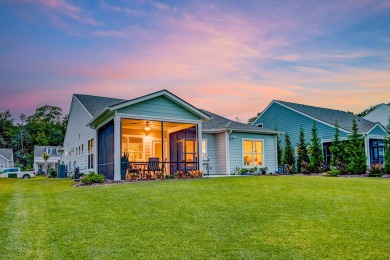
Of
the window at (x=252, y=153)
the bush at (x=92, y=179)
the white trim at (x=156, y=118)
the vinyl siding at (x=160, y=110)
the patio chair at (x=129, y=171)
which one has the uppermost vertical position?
the vinyl siding at (x=160, y=110)

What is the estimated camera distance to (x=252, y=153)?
20312 millimetres

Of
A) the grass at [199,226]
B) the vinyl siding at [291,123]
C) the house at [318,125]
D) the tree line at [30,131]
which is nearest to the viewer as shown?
the grass at [199,226]

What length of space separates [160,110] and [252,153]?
26.9 ft

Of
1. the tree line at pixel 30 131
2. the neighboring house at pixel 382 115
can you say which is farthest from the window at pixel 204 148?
the tree line at pixel 30 131

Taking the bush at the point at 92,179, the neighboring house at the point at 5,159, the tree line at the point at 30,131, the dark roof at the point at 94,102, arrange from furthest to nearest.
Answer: the tree line at the point at 30,131
the neighboring house at the point at 5,159
the dark roof at the point at 94,102
the bush at the point at 92,179

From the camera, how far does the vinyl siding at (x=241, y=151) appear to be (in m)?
19.3

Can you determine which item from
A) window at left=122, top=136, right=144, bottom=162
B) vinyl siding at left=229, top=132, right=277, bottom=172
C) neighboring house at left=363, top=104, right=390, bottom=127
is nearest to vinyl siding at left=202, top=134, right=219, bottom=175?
vinyl siding at left=229, top=132, right=277, bottom=172

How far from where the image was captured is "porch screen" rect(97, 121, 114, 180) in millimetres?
14242

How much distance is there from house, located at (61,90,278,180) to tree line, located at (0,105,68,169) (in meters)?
40.1

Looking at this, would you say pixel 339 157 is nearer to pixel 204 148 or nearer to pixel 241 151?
pixel 241 151

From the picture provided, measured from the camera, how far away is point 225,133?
62.7ft

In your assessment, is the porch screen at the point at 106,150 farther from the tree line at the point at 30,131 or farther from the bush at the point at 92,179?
the tree line at the point at 30,131

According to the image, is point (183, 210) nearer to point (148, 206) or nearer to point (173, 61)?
point (148, 206)

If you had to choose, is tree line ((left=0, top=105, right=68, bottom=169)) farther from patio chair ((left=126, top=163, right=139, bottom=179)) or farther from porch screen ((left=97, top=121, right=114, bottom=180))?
patio chair ((left=126, top=163, right=139, bottom=179))
